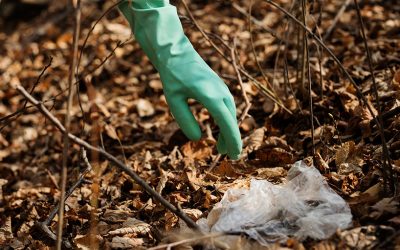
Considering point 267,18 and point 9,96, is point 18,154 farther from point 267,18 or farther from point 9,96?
point 267,18

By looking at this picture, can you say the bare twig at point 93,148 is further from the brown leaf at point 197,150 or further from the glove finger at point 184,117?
the brown leaf at point 197,150

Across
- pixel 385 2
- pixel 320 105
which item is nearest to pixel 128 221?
pixel 320 105

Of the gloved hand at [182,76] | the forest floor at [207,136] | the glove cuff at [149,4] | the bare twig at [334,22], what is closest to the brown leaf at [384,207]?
the forest floor at [207,136]

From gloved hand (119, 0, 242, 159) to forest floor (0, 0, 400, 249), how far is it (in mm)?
207

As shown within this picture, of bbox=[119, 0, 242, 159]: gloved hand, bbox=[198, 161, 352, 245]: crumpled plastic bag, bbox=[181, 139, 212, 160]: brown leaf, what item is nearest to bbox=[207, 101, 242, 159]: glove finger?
bbox=[119, 0, 242, 159]: gloved hand

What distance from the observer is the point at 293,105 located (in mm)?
2924

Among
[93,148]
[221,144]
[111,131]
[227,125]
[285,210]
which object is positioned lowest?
[111,131]

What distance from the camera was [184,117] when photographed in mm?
1971

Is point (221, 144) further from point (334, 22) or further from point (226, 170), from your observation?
point (334, 22)

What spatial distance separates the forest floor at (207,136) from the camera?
2068mm

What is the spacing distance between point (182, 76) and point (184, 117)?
15 cm

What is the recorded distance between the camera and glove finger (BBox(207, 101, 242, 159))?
6.30ft

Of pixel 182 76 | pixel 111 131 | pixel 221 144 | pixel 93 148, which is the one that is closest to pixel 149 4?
pixel 182 76

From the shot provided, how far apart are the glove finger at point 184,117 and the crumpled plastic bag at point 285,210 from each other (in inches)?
10.7
